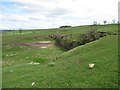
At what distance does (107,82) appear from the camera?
848 inches

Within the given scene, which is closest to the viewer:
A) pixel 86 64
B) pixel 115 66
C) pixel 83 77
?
pixel 83 77

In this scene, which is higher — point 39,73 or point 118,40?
point 118,40

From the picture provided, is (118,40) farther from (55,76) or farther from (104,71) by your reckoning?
(55,76)

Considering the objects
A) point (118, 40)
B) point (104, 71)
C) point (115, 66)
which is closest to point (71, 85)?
point (104, 71)

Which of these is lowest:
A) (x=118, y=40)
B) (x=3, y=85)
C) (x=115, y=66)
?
(x=3, y=85)

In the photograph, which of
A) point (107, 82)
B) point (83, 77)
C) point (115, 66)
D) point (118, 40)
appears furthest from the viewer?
point (118, 40)

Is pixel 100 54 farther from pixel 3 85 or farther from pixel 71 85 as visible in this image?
pixel 3 85

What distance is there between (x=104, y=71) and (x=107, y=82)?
9.09 ft

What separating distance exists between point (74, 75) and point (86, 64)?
3517mm

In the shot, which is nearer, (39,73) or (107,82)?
(107,82)

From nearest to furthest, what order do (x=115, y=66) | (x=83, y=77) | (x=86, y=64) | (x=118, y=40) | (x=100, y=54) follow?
1. (x=83, y=77)
2. (x=115, y=66)
3. (x=86, y=64)
4. (x=100, y=54)
5. (x=118, y=40)

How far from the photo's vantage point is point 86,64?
27.0 meters

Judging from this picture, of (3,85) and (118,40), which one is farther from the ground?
(118,40)

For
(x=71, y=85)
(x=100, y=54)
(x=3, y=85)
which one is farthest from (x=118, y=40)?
(x=3, y=85)
